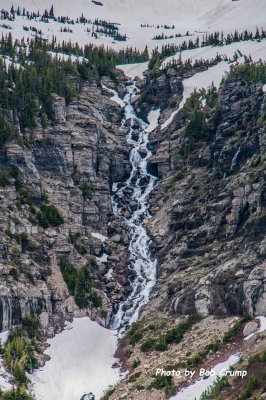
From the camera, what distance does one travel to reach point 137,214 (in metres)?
153

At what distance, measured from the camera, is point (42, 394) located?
109 meters

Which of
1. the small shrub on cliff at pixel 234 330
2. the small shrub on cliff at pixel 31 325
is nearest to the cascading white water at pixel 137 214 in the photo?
the small shrub on cliff at pixel 31 325

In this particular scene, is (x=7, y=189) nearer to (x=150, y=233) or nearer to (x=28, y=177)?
(x=28, y=177)

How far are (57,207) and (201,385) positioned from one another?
173ft

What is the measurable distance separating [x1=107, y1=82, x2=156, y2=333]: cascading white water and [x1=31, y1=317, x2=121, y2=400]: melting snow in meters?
4.77

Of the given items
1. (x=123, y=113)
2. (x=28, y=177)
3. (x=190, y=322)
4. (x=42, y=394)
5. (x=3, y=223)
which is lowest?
(x=42, y=394)

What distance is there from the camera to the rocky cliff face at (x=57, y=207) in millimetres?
125562

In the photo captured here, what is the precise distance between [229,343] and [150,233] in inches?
1650

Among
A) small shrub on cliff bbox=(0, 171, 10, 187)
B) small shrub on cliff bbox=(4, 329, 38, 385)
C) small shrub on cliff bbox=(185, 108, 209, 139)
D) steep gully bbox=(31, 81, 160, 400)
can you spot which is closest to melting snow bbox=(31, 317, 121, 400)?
steep gully bbox=(31, 81, 160, 400)

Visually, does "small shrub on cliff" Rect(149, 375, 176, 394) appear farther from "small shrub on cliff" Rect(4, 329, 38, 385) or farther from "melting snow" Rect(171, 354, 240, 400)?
"small shrub on cliff" Rect(4, 329, 38, 385)

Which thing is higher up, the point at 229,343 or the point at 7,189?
the point at 7,189

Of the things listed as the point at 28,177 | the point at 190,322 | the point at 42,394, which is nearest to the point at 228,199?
the point at 190,322

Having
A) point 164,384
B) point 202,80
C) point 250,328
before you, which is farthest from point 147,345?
point 202,80

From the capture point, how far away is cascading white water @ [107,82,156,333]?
131 m
